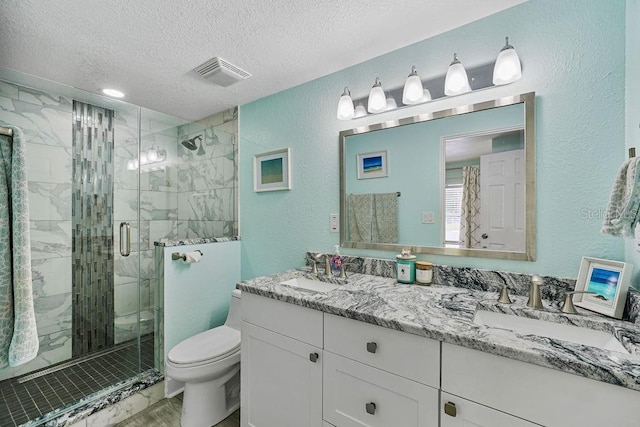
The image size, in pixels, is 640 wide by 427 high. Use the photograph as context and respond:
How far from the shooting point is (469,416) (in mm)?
862

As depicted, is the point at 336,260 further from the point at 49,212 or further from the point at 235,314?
the point at 49,212

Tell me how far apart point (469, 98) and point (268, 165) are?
1.43 meters

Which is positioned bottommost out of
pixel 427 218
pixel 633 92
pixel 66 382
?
pixel 66 382

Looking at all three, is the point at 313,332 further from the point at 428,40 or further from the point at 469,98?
the point at 428,40

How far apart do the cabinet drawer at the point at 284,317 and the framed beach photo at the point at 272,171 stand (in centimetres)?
92

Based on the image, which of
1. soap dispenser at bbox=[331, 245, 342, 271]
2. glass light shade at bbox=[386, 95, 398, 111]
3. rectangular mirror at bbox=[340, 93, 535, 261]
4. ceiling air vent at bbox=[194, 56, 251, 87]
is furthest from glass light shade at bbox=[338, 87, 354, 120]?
soap dispenser at bbox=[331, 245, 342, 271]

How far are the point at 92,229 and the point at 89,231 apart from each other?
25mm

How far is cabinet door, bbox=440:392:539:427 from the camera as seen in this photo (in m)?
0.81

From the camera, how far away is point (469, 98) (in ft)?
4.64

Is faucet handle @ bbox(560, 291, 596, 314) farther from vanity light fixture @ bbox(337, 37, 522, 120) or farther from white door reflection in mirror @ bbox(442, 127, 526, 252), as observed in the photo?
vanity light fixture @ bbox(337, 37, 522, 120)

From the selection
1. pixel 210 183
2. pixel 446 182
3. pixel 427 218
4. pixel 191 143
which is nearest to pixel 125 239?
pixel 210 183

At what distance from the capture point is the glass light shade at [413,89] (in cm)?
147

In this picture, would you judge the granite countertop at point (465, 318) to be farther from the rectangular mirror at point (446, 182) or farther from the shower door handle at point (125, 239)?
the shower door handle at point (125, 239)

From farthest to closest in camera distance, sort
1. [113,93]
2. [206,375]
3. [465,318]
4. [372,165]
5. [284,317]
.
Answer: [113,93], [372,165], [206,375], [284,317], [465,318]
